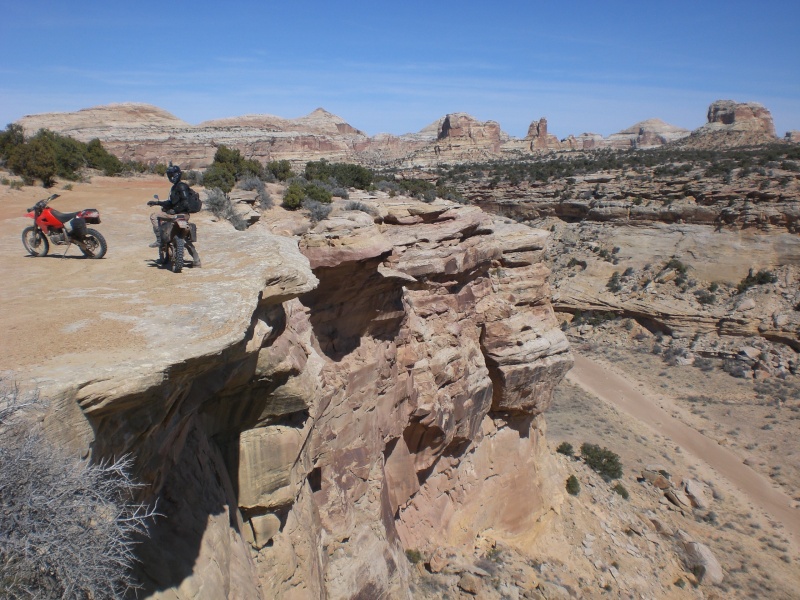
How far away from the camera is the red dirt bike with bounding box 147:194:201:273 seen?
20.2ft

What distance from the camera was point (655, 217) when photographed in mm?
41188

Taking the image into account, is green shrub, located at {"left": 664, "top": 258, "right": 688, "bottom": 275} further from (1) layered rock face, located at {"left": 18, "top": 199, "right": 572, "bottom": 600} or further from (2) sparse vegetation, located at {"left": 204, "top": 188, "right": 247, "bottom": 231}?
(2) sparse vegetation, located at {"left": 204, "top": 188, "right": 247, "bottom": 231}

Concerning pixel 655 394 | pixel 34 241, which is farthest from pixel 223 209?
pixel 655 394

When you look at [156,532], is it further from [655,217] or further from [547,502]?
[655,217]

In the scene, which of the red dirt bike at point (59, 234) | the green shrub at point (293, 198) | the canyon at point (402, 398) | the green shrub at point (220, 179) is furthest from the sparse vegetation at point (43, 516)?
the green shrub at point (220, 179)

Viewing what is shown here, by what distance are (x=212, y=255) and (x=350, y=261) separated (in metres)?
2.80

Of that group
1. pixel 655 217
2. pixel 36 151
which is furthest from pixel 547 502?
pixel 655 217

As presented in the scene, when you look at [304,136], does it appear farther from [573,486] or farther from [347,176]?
[573,486]

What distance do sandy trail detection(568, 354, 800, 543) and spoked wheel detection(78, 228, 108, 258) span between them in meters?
22.6

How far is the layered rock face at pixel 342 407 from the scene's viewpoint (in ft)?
15.5

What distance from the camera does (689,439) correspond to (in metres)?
23.5

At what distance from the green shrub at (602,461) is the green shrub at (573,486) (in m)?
1.90

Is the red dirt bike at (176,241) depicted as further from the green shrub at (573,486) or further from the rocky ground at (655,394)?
the green shrub at (573,486)

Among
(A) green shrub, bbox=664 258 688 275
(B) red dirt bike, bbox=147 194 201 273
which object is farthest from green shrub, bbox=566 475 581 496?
(A) green shrub, bbox=664 258 688 275
